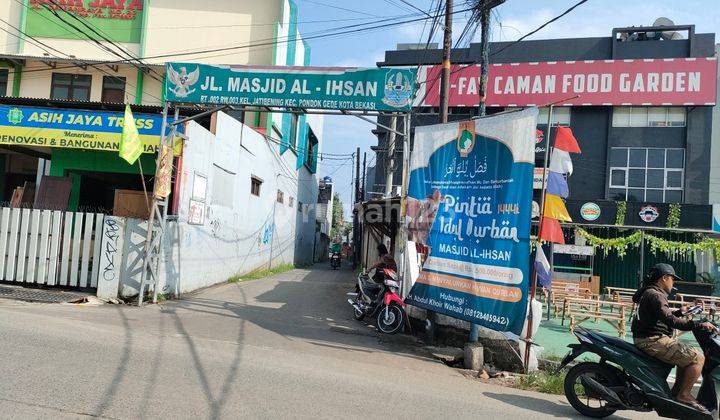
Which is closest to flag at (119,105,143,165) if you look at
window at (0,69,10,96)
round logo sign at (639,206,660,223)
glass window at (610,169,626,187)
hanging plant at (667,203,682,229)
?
window at (0,69,10,96)

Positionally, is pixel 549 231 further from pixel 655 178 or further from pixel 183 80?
pixel 655 178

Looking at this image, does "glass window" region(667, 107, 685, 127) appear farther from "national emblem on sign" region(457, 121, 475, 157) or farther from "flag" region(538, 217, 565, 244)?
"national emblem on sign" region(457, 121, 475, 157)

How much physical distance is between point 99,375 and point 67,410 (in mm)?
995

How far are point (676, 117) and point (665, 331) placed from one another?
22884mm

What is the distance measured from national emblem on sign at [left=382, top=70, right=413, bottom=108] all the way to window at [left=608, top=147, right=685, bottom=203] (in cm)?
1716

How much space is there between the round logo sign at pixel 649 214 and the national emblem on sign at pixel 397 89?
45.3 feet

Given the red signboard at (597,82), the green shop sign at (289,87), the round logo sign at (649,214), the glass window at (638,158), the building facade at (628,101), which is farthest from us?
the glass window at (638,158)

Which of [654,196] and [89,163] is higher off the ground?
[654,196]

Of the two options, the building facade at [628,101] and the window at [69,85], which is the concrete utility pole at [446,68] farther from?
the window at [69,85]

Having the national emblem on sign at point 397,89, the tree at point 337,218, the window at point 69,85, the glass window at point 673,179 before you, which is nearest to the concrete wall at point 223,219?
the national emblem on sign at point 397,89

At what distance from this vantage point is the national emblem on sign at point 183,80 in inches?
452

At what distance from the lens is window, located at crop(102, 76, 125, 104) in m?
21.0

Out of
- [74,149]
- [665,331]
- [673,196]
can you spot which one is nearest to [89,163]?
[74,149]

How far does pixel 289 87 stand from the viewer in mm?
11375
